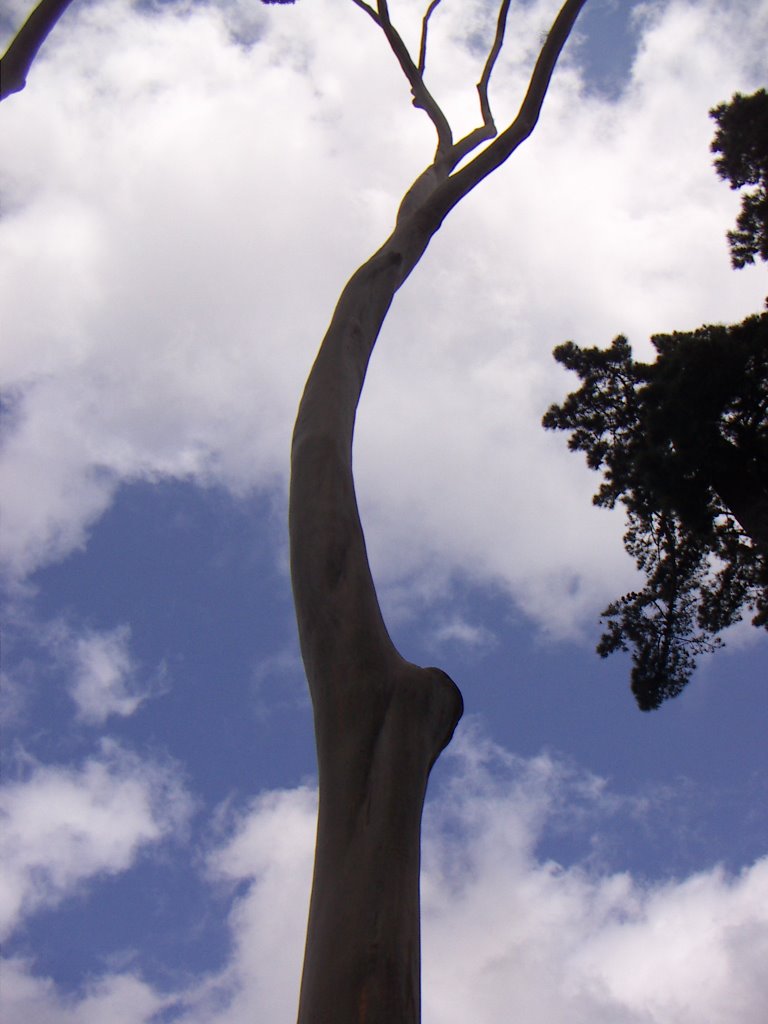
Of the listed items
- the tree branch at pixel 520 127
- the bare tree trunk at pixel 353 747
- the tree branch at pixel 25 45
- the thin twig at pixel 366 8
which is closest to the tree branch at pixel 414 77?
the thin twig at pixel 366 8

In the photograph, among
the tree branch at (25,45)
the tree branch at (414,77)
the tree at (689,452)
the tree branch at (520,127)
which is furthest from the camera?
the tree at (689,452)

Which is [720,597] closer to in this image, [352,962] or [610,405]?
[610,405]

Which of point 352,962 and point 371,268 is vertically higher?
point 371,268

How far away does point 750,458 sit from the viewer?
11.7 m

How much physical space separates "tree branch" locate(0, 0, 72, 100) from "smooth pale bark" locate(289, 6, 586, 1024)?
1670 mm

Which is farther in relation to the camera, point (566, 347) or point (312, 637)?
point (566, 347)

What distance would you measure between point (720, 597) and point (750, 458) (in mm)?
2058

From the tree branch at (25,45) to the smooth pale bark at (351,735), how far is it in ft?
5.48

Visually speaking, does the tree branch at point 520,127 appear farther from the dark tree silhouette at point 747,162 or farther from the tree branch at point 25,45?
the dark tree silhouette at point 747,162

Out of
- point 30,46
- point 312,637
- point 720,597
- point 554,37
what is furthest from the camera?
point 720,597

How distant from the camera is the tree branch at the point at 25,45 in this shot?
148 inches

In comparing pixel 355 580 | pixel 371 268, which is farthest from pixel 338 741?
pixel 371 268

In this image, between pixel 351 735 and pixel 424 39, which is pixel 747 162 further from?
pixel 351 735

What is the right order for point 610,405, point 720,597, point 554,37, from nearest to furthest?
→ point 554,37 < point 720,597 < point 610,405
